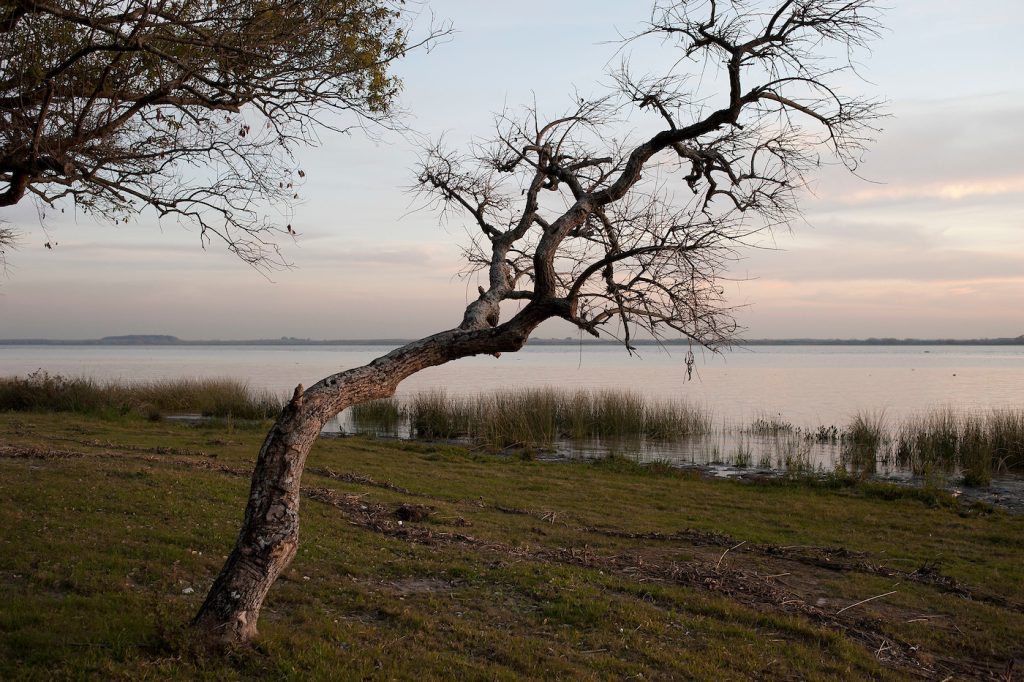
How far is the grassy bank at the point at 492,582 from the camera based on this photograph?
5312 mm

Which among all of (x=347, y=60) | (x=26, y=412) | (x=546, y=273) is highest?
(x=347, y=60)

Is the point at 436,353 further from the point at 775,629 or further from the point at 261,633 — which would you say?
the point at 775,629

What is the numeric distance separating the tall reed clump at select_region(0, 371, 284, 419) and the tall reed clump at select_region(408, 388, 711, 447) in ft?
16.4

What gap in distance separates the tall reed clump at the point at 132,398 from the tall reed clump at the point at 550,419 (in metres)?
4.99

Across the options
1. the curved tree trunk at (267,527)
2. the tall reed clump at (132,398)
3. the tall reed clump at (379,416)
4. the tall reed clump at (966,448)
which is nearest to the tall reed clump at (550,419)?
the tall reed clump at (379,416)

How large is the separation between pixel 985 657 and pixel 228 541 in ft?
22.2

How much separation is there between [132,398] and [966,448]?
22952 millimetres

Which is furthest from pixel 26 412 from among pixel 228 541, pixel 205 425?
pixel 228 541

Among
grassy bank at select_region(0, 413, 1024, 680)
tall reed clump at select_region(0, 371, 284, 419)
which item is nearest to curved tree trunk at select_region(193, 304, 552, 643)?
grassy bank at select_region(0, 413, 1024, 680)

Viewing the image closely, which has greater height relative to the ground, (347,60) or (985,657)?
(347,60)

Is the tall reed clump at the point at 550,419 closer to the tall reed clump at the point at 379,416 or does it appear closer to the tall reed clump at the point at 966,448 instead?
the tall reed clump at the point at 379,416

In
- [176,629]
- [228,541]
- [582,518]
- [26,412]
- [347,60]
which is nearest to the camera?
[176,629]

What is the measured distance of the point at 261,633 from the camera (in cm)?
536

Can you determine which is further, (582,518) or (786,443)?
(786,443)
